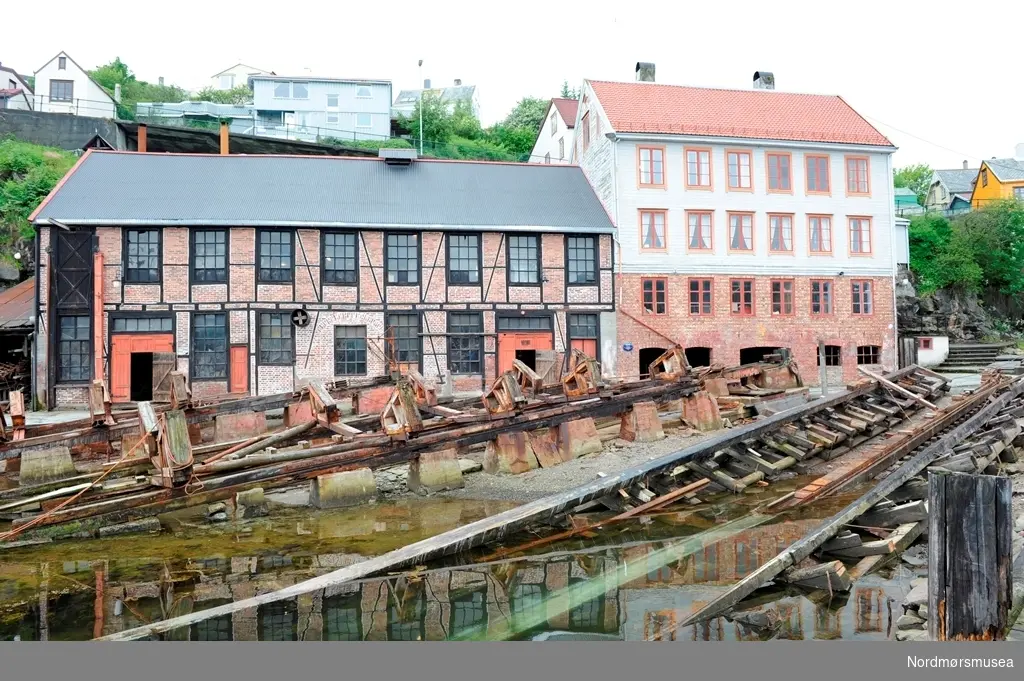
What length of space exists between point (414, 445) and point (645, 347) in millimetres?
15253

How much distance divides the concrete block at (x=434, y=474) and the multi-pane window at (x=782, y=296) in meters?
18.2

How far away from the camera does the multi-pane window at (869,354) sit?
2697 centimetres

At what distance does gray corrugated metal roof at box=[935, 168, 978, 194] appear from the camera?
185 feet

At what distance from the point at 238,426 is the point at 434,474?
6.43 metres

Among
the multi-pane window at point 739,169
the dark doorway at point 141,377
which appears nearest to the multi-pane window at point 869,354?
the multi-pane window at point 739,169

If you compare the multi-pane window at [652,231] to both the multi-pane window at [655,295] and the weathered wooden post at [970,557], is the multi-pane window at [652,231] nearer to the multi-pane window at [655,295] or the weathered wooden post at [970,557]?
the multi-pane window at [655,295]

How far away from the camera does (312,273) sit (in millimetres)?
23234

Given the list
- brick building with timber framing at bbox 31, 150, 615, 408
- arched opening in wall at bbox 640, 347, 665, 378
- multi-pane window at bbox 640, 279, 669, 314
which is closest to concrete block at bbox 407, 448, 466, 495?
brick building with timber framing at bbox 31, 150, 615, 408

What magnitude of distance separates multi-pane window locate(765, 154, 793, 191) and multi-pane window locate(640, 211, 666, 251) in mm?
4527

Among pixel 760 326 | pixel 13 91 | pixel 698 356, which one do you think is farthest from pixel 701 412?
pixel 13 91

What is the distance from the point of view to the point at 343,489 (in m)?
10.5

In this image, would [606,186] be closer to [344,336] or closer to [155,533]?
[344,336]

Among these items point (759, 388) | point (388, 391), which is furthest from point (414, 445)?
point (759, 388)

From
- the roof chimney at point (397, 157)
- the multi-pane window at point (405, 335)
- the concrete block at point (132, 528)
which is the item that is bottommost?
the concrete block at point (132, 528)
